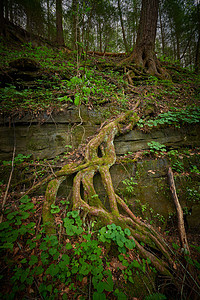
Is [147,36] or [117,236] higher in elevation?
[147,36]

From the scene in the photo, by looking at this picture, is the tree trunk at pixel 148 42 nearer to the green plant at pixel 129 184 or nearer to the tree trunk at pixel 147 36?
the tree trunk at pixel 147 36

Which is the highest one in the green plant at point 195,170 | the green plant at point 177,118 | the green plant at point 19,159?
the green plant at point 177,118

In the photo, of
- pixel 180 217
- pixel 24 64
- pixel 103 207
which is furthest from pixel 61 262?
pixel 24 64

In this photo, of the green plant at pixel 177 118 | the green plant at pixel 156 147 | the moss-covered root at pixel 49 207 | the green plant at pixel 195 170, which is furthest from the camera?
the green plant at pixel 177 118

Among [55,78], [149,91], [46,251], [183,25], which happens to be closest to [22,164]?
[46,251]

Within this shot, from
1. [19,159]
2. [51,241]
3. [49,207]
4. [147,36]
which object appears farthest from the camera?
[147,36]

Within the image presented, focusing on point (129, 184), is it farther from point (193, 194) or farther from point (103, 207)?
point (193, 194)

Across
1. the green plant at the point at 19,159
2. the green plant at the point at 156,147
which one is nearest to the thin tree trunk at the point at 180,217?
the green plant at the point at 156,147

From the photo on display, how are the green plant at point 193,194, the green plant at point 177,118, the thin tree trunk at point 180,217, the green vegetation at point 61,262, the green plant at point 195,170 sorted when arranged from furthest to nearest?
the green plant at point 177,118
the green plant at point 195,170
the green plant at point 193,194
the thin tree trunk at point 180,217
the green vegetation at point 61,262

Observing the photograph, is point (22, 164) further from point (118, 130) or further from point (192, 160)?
point (192, 160)

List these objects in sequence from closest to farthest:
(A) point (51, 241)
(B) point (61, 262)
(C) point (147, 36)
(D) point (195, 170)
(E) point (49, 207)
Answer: (B) point (61, 262)
(A) point (51, 241)
(E) point (49, 207)
(D) point (195, 170)
(C) point (147, 36)

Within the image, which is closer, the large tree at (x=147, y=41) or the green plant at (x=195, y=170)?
the green plant at (x=195, y=170)

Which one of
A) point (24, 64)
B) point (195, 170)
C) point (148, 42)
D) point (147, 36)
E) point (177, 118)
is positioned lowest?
point (195, 170)

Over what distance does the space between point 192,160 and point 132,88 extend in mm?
3549
